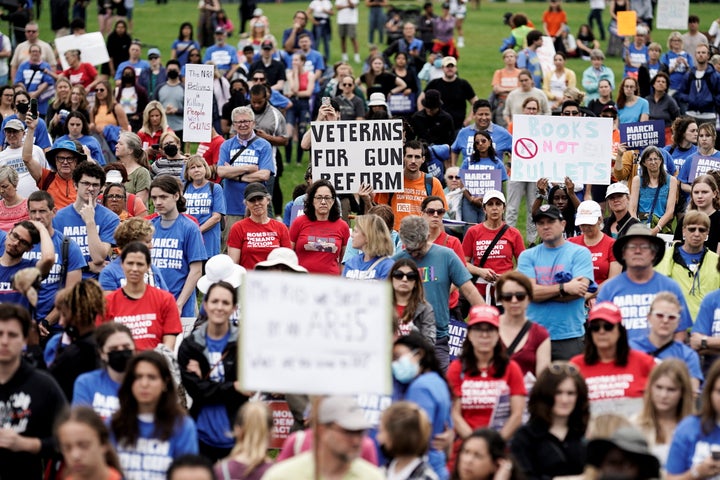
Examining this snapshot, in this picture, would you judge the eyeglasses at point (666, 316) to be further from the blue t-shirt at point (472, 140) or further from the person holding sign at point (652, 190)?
the blue t-shirt at point (472, 140)

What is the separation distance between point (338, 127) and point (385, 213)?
2.12 m

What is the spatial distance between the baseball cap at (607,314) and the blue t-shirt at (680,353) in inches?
17.9

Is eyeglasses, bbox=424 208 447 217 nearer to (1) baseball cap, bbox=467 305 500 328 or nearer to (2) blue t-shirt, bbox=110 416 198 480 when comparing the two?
(1) baseball cap, bbox=467 305 500 328

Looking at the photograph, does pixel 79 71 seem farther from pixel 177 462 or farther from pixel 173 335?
pixel 177 462

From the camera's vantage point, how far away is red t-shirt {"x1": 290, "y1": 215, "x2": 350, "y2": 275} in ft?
42.1

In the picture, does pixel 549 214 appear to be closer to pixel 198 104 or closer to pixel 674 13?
pixel 198 104

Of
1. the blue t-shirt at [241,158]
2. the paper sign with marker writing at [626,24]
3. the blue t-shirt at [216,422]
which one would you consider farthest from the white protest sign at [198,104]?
the paper sign with marker writing at [626,24]

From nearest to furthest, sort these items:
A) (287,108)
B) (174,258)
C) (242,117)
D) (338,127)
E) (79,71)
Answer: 1. (174,258)
2. (338,127)
3. (242,117)
4. (287,108)
5. (79,71)

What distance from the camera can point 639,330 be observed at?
33.4ft

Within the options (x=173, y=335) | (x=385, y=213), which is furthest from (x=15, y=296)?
(x=385, y=213)

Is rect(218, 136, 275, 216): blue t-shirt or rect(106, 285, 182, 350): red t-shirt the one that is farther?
rect(218, 136, 275, 216): blue t-shirt

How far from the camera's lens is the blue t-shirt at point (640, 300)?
1017 cm

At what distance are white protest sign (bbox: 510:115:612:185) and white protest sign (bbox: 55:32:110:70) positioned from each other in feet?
36.4

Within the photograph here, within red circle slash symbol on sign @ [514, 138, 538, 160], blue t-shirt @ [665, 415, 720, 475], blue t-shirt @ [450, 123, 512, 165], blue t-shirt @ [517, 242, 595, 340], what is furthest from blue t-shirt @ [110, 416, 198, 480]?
blue t-shirt @ [450, 123, 512, 165]
